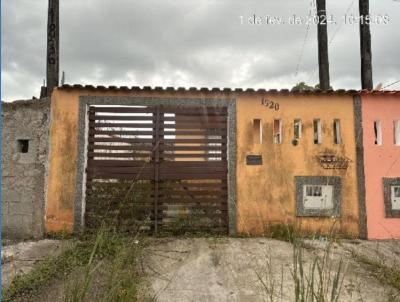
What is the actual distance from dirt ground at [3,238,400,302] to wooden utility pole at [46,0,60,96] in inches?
179

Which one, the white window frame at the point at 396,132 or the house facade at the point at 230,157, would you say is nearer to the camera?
the house facade at the point at 230,157

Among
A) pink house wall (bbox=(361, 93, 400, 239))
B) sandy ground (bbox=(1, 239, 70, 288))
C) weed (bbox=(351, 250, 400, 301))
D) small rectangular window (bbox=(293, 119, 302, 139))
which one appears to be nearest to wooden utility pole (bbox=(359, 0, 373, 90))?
pink house wall (bbox=(361, 93, 400, 239))

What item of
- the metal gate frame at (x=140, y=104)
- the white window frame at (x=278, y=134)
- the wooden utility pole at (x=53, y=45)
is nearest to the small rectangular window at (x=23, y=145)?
the metal gate frame at (x=140, y=104)

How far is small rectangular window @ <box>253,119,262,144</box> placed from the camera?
8.31 metres

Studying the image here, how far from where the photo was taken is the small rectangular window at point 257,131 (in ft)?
27.3

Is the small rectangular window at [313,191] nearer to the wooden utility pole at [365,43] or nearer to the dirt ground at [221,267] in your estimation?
the dirt ground at [221,267]

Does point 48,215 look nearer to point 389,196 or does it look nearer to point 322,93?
point 322,93

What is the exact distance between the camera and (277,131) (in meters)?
8.65

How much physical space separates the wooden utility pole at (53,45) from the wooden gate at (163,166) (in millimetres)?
2399

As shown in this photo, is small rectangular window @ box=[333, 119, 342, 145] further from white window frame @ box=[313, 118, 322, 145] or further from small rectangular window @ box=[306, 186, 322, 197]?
small rectangular window @ box=[306, 186, 322, 197]

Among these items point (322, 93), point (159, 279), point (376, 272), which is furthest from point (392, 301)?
point (322, 93)

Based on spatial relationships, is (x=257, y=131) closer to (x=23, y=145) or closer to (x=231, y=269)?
(x=231, y=269)

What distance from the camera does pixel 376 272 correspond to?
5.96 meters

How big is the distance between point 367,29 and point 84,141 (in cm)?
1024
